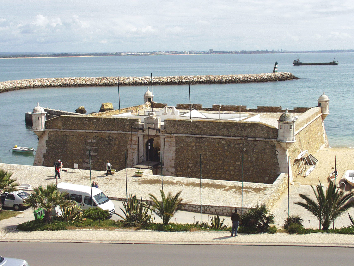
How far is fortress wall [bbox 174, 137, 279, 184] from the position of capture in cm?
2275

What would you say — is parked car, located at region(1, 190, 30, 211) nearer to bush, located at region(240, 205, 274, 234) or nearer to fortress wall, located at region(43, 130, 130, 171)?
fortress wall, located at region(43, 130, 130, 171)

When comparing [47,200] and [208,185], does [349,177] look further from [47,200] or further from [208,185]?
[47,200]

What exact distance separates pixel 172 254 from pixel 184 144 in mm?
11593

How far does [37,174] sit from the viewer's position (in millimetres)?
23422

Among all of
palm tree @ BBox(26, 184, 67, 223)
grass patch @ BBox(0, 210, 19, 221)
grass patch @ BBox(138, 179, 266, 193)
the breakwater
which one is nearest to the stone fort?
grass patch @ BBox(138, 179, 266, 193)

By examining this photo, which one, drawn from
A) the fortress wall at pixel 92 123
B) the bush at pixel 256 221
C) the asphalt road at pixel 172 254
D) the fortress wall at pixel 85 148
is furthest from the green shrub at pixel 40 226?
the fortress wall at pixel 92 123

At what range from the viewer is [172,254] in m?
12.9

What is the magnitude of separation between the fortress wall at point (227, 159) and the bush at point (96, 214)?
8.01 m

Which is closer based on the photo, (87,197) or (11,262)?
(11,262)

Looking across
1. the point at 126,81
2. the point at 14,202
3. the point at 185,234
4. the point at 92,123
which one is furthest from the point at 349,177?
the point at 126,81

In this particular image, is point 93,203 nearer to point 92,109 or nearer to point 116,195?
point 116,195

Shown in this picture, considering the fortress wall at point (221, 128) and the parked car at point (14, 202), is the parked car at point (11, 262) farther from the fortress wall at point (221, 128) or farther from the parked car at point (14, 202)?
the fortress wall at point (221, 128)

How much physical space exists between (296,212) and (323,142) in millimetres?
14829

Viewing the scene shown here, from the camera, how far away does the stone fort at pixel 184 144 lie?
22703mm
